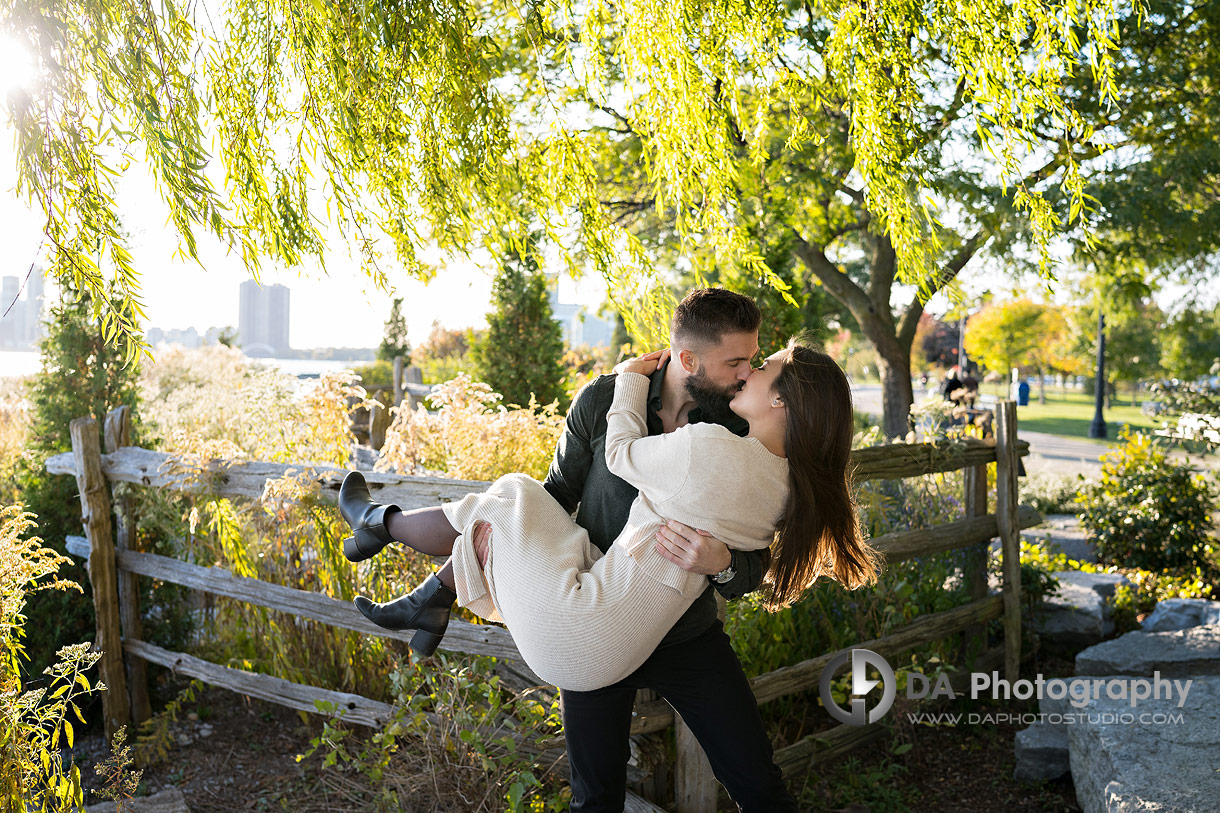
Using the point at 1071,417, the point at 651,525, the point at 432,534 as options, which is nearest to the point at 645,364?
the point at 651,525

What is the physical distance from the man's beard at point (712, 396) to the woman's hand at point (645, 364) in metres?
0.14

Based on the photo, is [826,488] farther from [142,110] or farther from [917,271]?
[142,110]

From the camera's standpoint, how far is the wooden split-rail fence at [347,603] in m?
3.99

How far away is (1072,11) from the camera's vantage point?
2506 mm

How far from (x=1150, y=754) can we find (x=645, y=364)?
2464 mm

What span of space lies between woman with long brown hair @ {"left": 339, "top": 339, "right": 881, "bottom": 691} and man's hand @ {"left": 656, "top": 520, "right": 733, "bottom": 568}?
23 millimetres

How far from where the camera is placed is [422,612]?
111 inches

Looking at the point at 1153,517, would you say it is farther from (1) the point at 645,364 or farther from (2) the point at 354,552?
(2) the point at 354,552

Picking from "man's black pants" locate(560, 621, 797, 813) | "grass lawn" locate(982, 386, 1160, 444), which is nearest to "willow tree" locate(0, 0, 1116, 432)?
"man's black pants" locate(560, 621, 797, 813)

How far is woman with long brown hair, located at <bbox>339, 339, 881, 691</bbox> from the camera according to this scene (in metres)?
2.38

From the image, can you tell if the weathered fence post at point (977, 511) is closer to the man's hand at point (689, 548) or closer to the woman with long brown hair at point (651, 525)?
the woman with long brown hair at point (651, 525)

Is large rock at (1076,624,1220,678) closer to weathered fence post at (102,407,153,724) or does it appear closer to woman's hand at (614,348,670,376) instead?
woman's hand at (614,348,670,376)

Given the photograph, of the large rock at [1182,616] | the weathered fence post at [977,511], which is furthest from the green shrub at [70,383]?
the large rock at [1182,616]

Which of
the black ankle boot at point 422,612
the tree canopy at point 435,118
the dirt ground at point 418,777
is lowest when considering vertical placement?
the dirt ground at point 418,777
